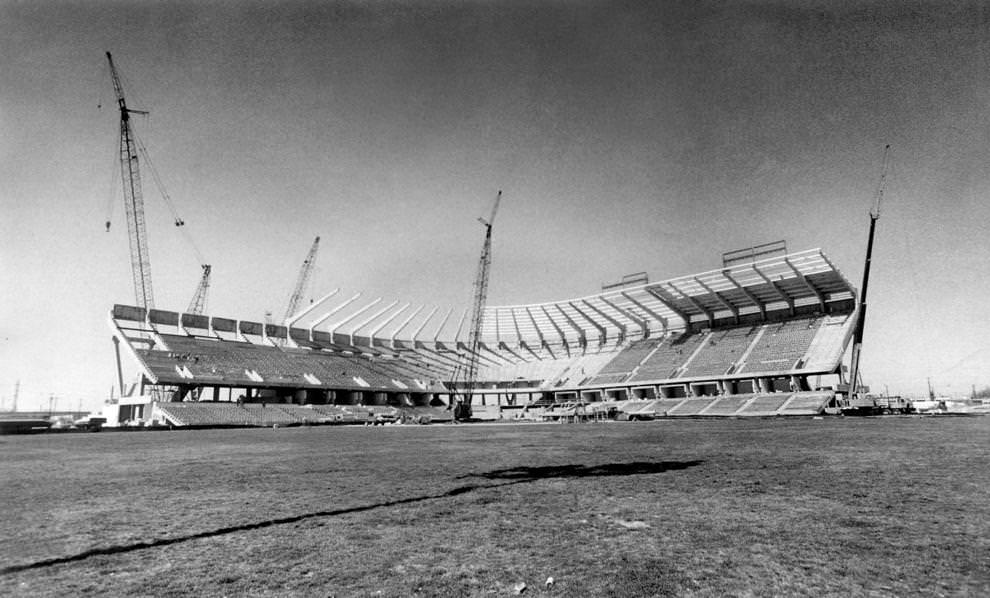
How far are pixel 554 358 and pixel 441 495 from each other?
85.4m

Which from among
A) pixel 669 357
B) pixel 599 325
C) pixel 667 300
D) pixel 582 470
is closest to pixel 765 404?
pixel 669 357

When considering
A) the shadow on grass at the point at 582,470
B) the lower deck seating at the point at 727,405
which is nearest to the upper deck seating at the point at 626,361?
the lower deck seating at the point at 727,405

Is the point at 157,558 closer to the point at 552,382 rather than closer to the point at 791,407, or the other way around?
the point at 791,407

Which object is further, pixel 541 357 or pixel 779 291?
pixel 541 357

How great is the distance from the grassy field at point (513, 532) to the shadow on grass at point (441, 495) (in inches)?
1.5

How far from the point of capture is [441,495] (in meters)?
8.31

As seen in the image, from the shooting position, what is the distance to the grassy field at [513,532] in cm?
411

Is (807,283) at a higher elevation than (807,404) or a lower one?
higher

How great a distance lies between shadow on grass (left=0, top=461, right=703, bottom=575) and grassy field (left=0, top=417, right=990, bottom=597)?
0.04 m

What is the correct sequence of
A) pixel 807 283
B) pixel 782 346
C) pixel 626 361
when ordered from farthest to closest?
pixel 626 361
pixel 782 346
pixel 807 283

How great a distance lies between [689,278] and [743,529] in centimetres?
6355

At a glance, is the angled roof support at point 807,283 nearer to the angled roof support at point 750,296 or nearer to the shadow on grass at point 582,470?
the angled roof support at point 750,296

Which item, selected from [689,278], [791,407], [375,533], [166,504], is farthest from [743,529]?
[689,278]

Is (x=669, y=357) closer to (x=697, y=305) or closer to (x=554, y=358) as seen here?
(x=697, y=305)
